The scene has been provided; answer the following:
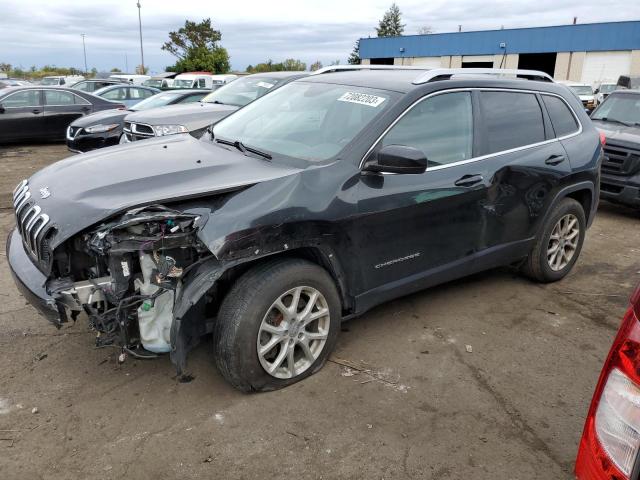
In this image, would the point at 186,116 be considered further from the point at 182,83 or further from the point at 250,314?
the point at 182,83

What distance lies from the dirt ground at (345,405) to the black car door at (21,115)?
33.3 ft

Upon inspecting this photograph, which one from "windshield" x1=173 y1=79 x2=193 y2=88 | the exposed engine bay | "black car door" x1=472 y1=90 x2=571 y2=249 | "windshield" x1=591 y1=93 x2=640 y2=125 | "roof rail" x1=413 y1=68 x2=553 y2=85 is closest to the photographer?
the exposed engine bay

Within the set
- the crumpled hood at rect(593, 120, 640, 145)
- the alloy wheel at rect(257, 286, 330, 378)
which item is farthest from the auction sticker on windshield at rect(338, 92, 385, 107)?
the crumpled hood at rect(593, 120, 640, 145)

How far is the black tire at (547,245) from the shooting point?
466 cm

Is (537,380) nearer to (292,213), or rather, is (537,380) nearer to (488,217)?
(488,217)

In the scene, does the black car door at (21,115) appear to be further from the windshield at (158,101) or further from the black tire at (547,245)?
the black tire at (547,245)

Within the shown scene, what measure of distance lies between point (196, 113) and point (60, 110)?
23.3 ft

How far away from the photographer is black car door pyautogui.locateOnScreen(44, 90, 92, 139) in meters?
13.2

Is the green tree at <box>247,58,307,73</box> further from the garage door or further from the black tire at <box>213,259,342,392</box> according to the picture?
the black tire at <box>213,259,342,392</box>

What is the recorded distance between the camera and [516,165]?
4.16 meters

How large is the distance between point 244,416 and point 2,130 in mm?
12398

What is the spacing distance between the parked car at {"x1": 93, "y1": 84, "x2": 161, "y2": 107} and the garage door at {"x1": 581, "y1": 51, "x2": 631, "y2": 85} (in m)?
31.3

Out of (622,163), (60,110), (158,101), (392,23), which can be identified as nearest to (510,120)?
(622,163)

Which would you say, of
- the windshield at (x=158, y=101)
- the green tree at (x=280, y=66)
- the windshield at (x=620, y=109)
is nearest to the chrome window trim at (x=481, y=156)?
the windshield at (x=620, y=109)
